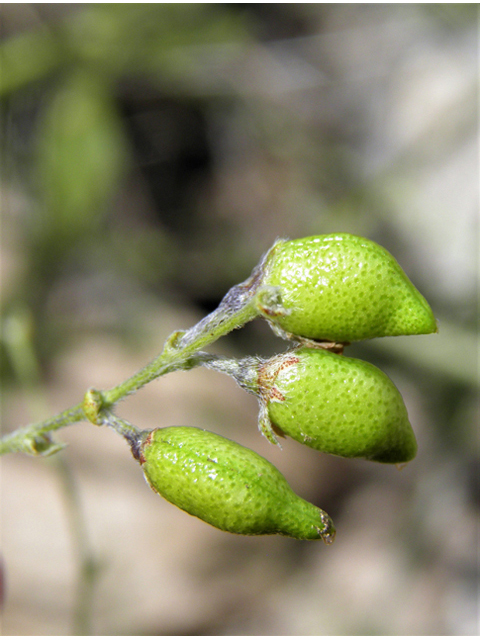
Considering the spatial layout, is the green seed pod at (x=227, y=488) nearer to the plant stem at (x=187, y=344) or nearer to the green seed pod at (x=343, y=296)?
the plant stem at (x=187, y=344)

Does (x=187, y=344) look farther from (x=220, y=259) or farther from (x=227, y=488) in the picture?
(x=220, y=259)

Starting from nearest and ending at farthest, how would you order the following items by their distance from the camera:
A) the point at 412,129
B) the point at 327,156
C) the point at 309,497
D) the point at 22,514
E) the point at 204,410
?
the point at 22,514 → the point at 204,410 → the point at 309,497 → the point at 327,156 → the point at 412,129

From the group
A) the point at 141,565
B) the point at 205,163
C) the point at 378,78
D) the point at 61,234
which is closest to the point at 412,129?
the point at 378,78

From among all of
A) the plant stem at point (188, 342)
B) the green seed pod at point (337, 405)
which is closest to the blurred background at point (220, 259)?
the plant stem at point (188, 342)

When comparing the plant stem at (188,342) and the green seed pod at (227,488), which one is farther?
the plant stem at (188,342)

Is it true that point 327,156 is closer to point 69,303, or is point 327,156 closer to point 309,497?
point 69,303

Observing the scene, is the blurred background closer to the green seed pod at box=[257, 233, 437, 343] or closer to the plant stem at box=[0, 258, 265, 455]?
the plant stem at box=[0, 258, 265, 455]

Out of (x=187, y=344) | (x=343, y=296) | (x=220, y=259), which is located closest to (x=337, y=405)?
(x=343, y=296)
